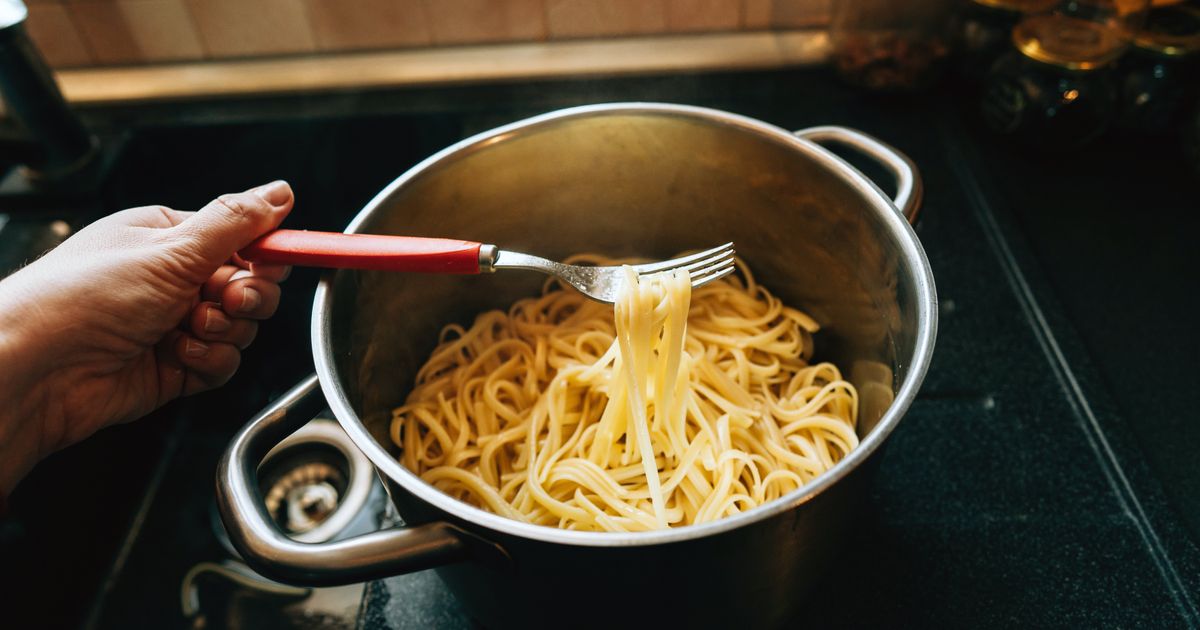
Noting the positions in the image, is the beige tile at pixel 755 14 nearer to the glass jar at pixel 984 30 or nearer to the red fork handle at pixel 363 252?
the glass jar at pixel 984 30

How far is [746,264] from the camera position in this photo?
1.47 meters

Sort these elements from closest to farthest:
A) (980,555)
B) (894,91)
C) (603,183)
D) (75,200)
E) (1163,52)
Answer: (980,555) → (603,183) → (1163,52) → (75,200) → (894,91)

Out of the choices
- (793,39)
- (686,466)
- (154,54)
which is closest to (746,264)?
(686,466)

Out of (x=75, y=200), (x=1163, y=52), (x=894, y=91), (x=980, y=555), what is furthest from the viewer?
(x=894, y=91)

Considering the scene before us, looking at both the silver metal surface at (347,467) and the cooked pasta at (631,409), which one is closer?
the cooked pasta at (631,409)

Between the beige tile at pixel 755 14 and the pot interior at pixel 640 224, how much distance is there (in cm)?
73

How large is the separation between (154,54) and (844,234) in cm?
172

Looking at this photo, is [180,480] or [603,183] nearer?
[603,183]

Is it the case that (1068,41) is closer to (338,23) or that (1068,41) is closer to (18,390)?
(338,23)

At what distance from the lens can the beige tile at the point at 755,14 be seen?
187cm

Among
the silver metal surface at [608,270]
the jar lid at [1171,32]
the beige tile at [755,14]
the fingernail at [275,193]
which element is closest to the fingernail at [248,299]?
the fingernail at [275,193]

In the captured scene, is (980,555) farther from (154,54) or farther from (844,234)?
(154,54)

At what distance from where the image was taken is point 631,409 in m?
1.16

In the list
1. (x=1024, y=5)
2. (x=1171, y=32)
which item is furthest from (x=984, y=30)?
(x=1171, y=32)
